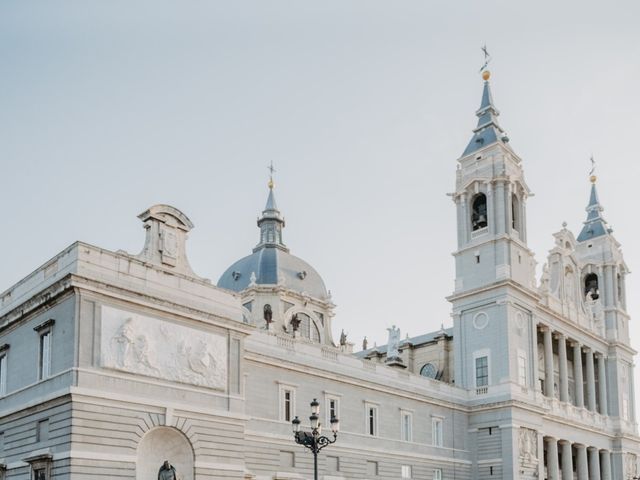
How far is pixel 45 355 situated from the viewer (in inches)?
1211

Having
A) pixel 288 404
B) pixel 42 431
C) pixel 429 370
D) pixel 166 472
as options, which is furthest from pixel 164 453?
pixel 429 370

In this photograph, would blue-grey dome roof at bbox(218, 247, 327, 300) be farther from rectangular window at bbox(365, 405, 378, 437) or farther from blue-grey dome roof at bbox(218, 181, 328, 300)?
rectangular window at bbox(365, 405, 378, 437)

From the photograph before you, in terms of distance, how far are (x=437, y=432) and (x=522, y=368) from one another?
7896 millimetres

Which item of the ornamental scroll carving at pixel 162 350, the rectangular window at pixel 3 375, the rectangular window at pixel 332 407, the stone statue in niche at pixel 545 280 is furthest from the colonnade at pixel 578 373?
the rectangular window at pixel 3 375

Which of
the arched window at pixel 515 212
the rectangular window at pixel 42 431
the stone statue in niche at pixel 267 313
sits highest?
the arched window at pixel 515 212

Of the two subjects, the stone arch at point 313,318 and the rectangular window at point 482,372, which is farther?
the stone arch at point 313,318

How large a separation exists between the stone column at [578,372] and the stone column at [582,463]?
3155 mm

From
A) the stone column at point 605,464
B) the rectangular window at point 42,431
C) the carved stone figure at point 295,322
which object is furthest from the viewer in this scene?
the carved stone figure at point 295,322

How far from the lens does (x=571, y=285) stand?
213 feet

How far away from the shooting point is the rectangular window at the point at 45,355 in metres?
30.4

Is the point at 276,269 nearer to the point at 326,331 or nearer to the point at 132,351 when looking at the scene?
the point at 326,331

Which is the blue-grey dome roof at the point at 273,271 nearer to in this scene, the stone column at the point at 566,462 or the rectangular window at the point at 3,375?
the stone column at the point at 566,462

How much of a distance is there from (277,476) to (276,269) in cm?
3748

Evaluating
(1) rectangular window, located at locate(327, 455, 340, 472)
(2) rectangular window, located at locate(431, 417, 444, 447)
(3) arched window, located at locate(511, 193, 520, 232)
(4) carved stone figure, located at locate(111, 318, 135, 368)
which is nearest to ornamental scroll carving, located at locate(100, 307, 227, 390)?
(4) carved stone figure, located at locate(111, 318, 135, 368)
